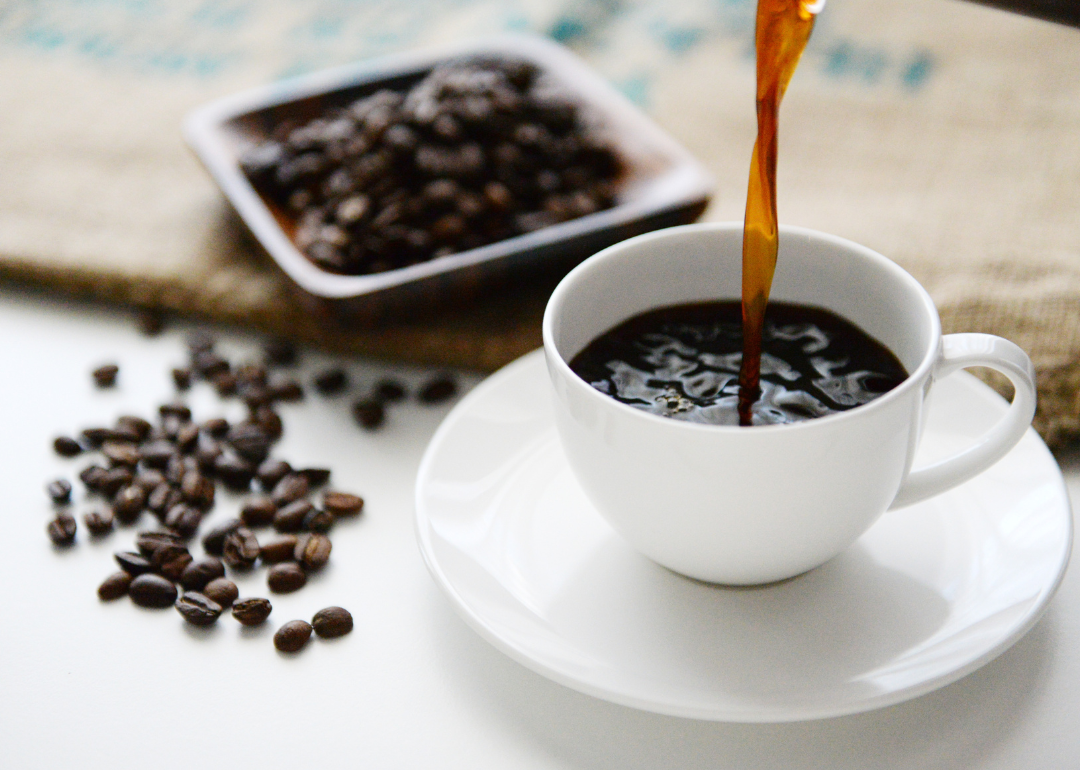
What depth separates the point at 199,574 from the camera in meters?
1.11

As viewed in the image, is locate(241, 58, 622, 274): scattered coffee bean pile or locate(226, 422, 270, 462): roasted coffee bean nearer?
locate(226, 422, 270, 462): roasted coffee bean

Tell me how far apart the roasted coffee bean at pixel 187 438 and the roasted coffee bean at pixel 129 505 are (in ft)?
0.33

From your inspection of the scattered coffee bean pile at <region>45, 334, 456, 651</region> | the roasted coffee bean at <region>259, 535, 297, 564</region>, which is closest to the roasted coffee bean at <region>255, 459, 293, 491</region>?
the scattered coffee bean pile at <region>45, 334, 456, 651</region>

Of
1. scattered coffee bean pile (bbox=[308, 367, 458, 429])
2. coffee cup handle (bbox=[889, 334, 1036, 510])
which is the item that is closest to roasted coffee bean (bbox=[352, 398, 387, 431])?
scattered coffee bean pile (bbox=[308, 367, 458, 429])

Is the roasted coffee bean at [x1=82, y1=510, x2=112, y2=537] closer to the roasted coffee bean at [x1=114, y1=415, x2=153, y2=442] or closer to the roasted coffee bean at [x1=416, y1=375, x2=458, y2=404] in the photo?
the roasted coffee bean at [x1=114, y1=415, x2=153, y2=442]

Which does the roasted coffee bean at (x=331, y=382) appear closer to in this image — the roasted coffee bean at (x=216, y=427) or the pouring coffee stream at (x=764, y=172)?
the roasted coffee bean at (x=216, y=427)

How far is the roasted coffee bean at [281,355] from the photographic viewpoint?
4.89ft

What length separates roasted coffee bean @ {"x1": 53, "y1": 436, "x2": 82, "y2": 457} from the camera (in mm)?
1321

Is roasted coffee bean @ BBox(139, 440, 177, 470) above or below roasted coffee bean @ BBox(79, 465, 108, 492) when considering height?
below

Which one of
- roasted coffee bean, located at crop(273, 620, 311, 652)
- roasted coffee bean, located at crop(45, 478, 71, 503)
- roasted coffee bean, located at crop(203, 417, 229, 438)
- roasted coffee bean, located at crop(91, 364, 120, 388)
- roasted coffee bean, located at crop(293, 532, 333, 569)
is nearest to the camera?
roasted coffee bean, located at crop(273, 620, 311, 652)

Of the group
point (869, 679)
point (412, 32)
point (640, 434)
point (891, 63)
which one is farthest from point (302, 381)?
point (891, 63)

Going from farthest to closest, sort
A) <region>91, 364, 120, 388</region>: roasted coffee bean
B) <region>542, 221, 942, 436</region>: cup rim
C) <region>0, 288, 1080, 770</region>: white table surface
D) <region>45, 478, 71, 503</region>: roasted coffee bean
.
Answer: <region>91, 364, 120, 388</region>: roasted coffee bean, <region>45, 478, 71, 503</region>: roasted coffee bean, <region>0, 288, 1080, 770</region>: white table surface, <region>542, 221, 942, 436</region>: cup rim

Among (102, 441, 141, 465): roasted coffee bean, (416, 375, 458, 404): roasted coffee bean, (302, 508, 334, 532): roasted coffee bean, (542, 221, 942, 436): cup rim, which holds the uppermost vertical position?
(542, 221, 942, 436): cup rim

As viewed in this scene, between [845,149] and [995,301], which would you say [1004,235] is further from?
[845,149]
